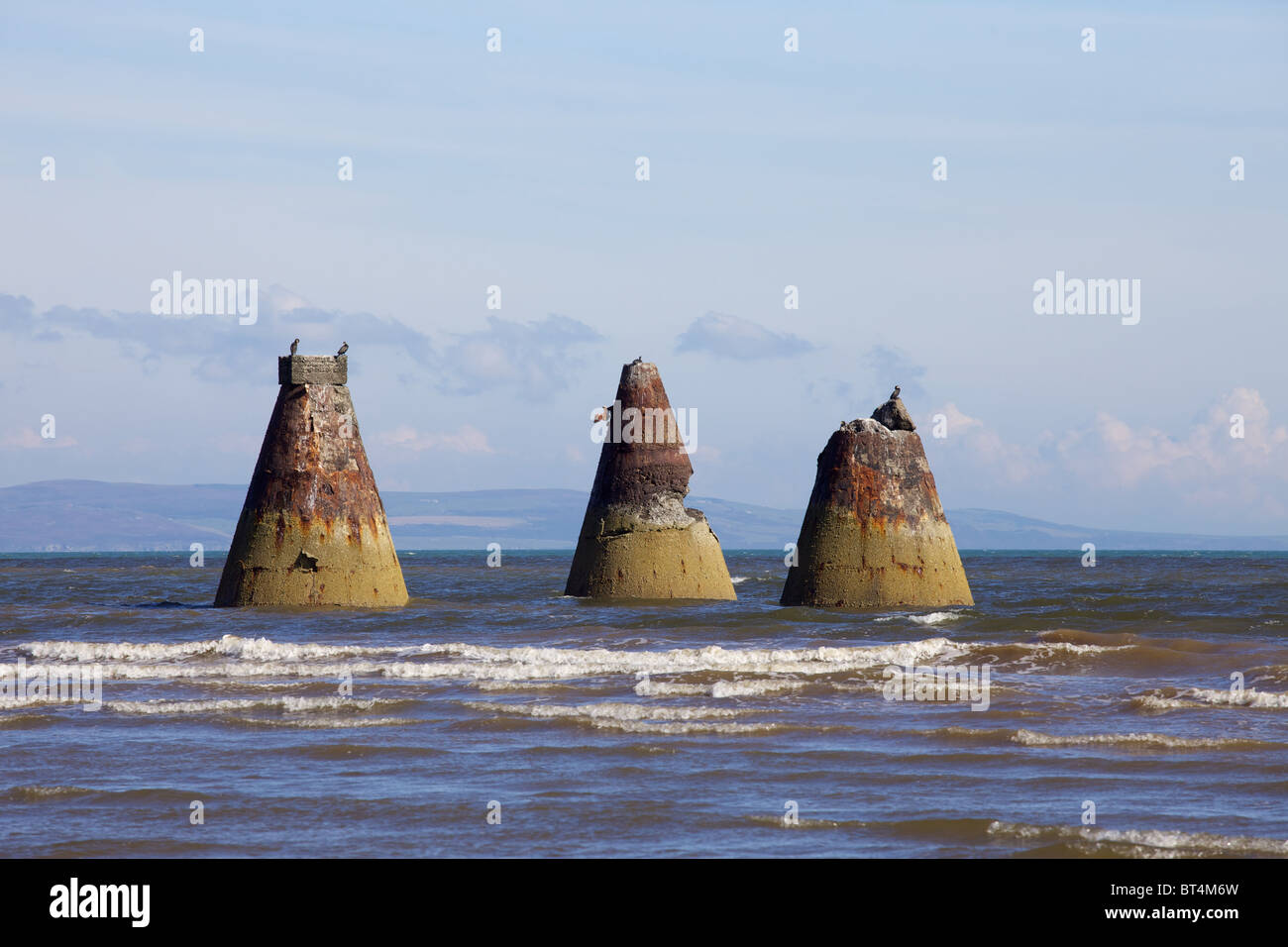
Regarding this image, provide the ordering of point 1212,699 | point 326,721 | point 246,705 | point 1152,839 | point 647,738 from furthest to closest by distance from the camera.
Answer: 1. point 1212,699
2. point 246,705
3. point 326,721
4. point 647,738
5. point 1152,839

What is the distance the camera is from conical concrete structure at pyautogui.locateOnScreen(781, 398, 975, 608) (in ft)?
60.0

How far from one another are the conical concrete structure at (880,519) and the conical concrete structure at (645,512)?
183 centimetres

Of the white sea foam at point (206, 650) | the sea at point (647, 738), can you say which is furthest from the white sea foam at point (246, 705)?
the white sea foam at point (206, 650)

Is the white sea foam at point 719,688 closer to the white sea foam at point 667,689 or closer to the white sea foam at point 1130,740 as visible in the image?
the white sea foam at point 667,689

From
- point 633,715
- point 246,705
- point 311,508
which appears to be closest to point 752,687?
point 633,715

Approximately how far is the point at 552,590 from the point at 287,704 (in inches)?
670

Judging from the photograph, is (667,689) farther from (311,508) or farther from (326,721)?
(311,508)

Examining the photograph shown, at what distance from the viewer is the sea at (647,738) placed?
745 centimetres

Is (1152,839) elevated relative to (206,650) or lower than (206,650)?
lower

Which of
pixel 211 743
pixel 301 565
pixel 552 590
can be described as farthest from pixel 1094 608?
pixel 211 743

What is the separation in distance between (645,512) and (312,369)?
4.94 m

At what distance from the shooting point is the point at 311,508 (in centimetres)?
1856
